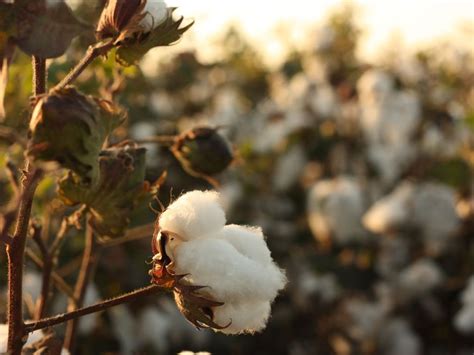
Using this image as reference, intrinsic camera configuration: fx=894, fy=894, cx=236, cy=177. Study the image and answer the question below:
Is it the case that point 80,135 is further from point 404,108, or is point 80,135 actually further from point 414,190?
point 404,108

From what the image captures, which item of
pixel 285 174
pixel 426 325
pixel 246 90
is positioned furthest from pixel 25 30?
pixel 246 90

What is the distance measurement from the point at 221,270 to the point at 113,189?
27 centimetres

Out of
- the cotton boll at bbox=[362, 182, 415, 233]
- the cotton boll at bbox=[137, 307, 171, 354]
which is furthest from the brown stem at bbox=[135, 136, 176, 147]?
the cotton boll at bbox=[362, 182, 415, 233]

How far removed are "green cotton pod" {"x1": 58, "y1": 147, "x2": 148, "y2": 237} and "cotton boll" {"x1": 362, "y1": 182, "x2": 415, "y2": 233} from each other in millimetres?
2398

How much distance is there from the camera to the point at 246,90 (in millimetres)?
6750

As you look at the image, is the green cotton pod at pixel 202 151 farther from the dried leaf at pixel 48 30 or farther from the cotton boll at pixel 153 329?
the cotton boll at pixel 153 329

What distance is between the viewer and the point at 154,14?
40.7 inches

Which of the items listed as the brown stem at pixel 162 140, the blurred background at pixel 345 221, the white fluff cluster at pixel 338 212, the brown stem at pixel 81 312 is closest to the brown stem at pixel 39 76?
the brown stem at pixel 81 312

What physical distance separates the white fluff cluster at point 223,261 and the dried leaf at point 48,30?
22 cm

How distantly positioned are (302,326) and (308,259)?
27 cm

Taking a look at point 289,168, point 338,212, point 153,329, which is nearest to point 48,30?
point 153,329

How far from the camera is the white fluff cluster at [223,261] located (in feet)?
3.14

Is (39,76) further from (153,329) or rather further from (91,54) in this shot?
(153,329)

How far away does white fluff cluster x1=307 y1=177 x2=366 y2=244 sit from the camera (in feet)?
12.2
